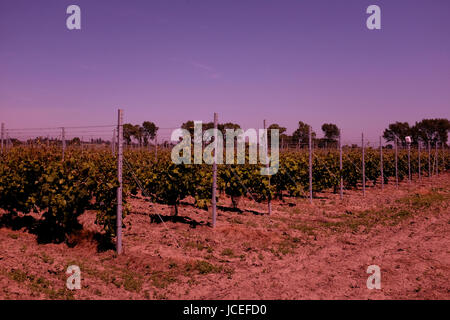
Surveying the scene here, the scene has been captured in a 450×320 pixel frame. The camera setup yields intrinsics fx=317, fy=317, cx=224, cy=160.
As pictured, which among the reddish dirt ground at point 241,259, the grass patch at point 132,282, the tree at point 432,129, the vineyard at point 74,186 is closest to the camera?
the reddish dirt ground at point 241,259

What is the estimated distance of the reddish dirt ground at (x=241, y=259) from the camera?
5.02m

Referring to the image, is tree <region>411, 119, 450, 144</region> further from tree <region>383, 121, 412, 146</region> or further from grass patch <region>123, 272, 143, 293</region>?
grass patch <region>123, 272, 143, 293</region>

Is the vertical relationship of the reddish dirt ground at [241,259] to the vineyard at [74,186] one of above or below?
below

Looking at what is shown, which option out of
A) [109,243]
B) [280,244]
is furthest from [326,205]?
[109,243]

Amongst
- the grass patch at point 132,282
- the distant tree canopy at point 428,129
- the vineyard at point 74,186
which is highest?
the distant tree canopy at point 428,129

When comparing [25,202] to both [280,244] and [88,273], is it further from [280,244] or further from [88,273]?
[280,244]

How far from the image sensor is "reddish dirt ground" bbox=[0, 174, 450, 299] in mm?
5023

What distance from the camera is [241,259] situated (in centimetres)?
670

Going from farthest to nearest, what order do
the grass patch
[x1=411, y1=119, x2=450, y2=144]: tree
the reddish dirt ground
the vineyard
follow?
[x1=411, y1=119, x2=450, y2=144]: tree → the vineyard → the grass patch → the reddish dirt ground

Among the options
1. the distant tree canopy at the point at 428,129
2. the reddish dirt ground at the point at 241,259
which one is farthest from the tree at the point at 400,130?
the reddish dirt ground at the point at 241,259

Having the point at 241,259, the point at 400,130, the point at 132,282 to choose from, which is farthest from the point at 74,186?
the point at 400,130

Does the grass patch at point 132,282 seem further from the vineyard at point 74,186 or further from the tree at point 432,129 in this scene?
the tree at point 432,129

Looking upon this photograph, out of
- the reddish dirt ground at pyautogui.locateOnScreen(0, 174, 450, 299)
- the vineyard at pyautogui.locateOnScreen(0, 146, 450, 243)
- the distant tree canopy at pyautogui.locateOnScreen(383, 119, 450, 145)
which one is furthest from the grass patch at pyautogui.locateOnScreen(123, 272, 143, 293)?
the distant tree canopy at pyautogui.locateOnScreen(383, 119, 450, 145)
